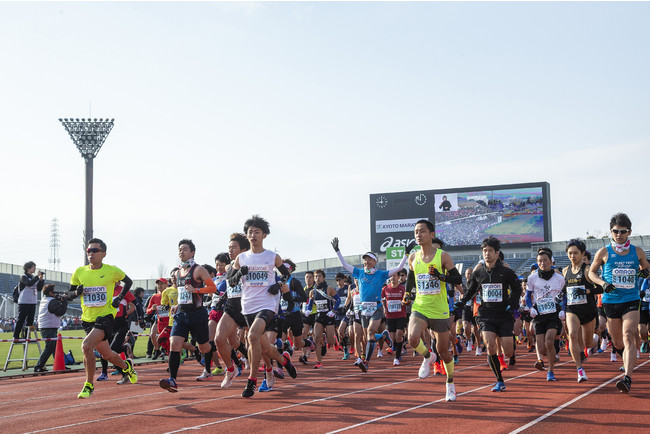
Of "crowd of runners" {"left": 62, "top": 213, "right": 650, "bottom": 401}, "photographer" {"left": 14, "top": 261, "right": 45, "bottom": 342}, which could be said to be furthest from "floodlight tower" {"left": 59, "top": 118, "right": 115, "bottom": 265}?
"crowd of runners" {"left": 62, "top": 213, "right": 650, "bottom": 401}

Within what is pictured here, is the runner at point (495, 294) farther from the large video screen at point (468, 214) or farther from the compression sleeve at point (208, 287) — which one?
the large video screen at point (468, 214)

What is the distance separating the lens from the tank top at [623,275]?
10.4 metres

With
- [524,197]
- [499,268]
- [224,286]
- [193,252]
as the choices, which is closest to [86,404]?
[193,252]

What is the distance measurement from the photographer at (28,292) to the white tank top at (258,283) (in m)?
9.57

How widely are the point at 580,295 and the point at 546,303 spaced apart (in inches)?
27.6

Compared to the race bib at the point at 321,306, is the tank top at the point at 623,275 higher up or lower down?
higher up

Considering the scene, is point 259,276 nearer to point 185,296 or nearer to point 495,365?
point 185,296

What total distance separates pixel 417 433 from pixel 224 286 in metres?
7.15

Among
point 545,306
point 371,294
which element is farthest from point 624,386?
point 371,294

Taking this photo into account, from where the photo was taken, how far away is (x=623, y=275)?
10539mm

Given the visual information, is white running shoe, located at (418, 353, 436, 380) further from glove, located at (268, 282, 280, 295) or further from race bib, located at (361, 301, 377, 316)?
race bib, located at (361, 301, 377, 316)

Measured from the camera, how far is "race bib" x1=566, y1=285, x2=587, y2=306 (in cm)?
1183

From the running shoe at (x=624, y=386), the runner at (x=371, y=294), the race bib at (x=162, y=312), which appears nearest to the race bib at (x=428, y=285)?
the running shoe at (x=624, y=386)

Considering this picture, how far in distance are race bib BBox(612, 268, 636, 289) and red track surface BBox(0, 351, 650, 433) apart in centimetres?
147
